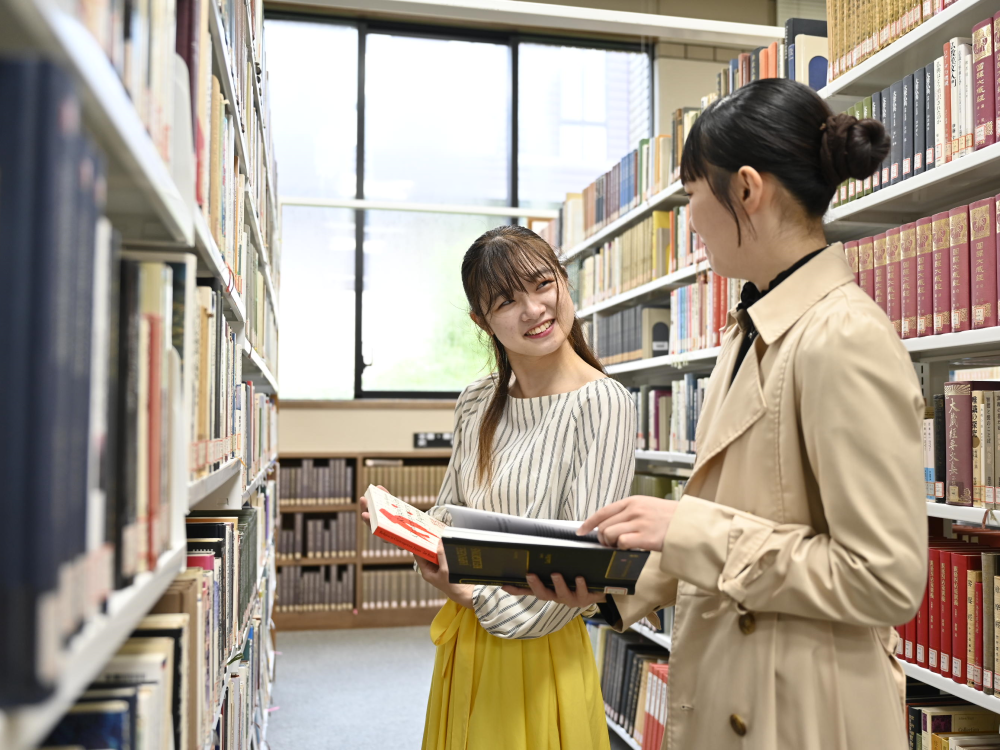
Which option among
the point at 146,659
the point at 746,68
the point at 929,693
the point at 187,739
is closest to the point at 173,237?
the point at 146,659

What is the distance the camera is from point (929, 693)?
1.86m

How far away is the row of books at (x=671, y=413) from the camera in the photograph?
2877 mm

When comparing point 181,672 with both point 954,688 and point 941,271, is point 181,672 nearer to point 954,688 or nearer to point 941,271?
point 954,688

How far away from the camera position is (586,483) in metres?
1.41

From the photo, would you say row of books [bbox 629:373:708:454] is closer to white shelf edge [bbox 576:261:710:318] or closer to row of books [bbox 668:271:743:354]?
row of books [bbox 668:271:743:354]

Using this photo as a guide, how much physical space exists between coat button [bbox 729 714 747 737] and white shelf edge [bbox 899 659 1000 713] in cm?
64

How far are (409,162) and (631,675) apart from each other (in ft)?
13.6

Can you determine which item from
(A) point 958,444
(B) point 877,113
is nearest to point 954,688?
(A) point 958,444

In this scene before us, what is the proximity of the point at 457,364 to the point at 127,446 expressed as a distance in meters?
5.16

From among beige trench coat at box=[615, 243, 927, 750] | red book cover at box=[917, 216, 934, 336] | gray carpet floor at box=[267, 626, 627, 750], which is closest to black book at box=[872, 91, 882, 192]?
red book cover at box=[917, 216, 934, 336]

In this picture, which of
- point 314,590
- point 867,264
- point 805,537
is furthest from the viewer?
point 314,590

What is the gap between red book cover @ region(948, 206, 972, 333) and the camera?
1.60 m

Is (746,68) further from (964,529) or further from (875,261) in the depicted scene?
(964,529)

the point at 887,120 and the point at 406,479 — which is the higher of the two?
the point at 887,120
